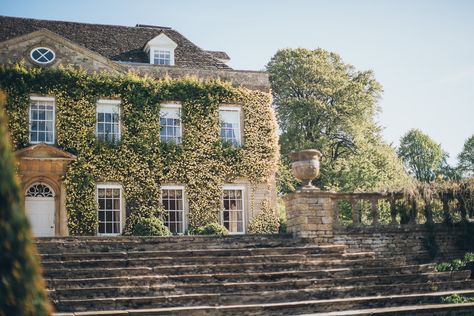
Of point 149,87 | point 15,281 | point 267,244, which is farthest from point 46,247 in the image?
point 149,87

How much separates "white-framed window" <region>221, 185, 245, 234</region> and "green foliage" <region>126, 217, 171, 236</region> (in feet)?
10.8

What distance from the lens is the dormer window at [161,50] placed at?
77.0ft

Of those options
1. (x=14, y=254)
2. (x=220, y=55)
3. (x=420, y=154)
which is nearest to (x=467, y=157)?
(x=420, y=154)

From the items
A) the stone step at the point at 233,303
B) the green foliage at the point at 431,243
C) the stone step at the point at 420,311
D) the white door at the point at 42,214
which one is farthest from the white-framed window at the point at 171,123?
the stone step at the point at 420,311

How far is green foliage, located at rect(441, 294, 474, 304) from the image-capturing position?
10.8 meters

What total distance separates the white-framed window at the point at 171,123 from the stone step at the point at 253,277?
1142 cm

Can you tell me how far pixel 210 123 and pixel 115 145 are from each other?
3882 millimetres

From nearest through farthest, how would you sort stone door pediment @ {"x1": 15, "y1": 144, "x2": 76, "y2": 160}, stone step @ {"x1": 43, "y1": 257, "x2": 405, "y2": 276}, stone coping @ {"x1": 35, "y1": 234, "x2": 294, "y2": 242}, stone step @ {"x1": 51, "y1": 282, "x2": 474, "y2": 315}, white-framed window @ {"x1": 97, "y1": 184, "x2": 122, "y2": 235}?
stone step @ {"x1": 51, "y1": 282, "x2": 474, "y2": 315} < stone step @ {"x1": 43, "y1": 257, "x2": 405, "y2": 276} < stone coping @ {"x1": 35, "y1": 234, "x2": 294, "y2": 242} < stone door pediment @ {"x1": 15, "y1": 144, "x2": 76, "y2": 160} < white-framed window @ {"x1": 97, "y1": 184, "x2": 122, "y2": 235}

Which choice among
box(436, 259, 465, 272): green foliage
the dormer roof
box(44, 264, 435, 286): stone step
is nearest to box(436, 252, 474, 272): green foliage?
box(436, 259, 465, 272): green foliage

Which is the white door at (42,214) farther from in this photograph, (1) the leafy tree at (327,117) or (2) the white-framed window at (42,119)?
(1) the leafy tree at (327,117)

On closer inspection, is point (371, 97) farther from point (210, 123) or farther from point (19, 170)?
point (19, 170)

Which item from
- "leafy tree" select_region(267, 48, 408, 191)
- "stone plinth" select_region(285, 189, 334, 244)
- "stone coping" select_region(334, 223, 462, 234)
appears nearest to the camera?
"stone plinth" select_region(285, 189, 334, 244)

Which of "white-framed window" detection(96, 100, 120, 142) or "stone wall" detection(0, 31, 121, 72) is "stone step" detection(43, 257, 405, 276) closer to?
"white-framed window" detection(96, 100, 120, 142)

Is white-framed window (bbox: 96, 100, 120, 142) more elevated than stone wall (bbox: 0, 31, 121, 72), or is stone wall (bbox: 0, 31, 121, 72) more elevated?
stone wall (bbox: 0, 31, 121, 72)
